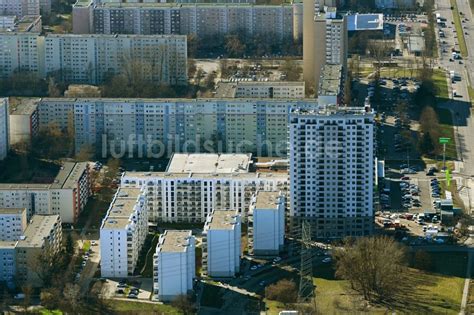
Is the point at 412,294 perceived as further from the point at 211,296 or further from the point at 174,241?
the point at 174,241

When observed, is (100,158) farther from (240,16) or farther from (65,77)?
(240,16)

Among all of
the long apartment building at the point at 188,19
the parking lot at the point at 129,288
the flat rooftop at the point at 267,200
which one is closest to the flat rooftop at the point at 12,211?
the parking lot at the point at 129,288

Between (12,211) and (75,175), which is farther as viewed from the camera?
(75,175)

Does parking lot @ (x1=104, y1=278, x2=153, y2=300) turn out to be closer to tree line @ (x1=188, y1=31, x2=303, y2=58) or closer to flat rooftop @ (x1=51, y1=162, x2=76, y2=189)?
flat rooftop @ (x1=51, y1=162, x2=76, y2=189)

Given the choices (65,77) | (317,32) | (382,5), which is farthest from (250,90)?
(382,5)

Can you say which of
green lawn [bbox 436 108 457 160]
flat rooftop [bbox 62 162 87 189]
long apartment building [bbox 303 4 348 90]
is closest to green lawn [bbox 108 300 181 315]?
flat rooftop [bbox 62 162 87 189]

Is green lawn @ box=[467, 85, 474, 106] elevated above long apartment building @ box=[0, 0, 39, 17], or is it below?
below

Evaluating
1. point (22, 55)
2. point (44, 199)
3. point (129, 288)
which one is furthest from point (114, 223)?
point (22, 55)

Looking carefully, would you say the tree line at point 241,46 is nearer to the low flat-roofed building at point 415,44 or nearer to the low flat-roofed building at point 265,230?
the low flat-roofed building at point 415,44
